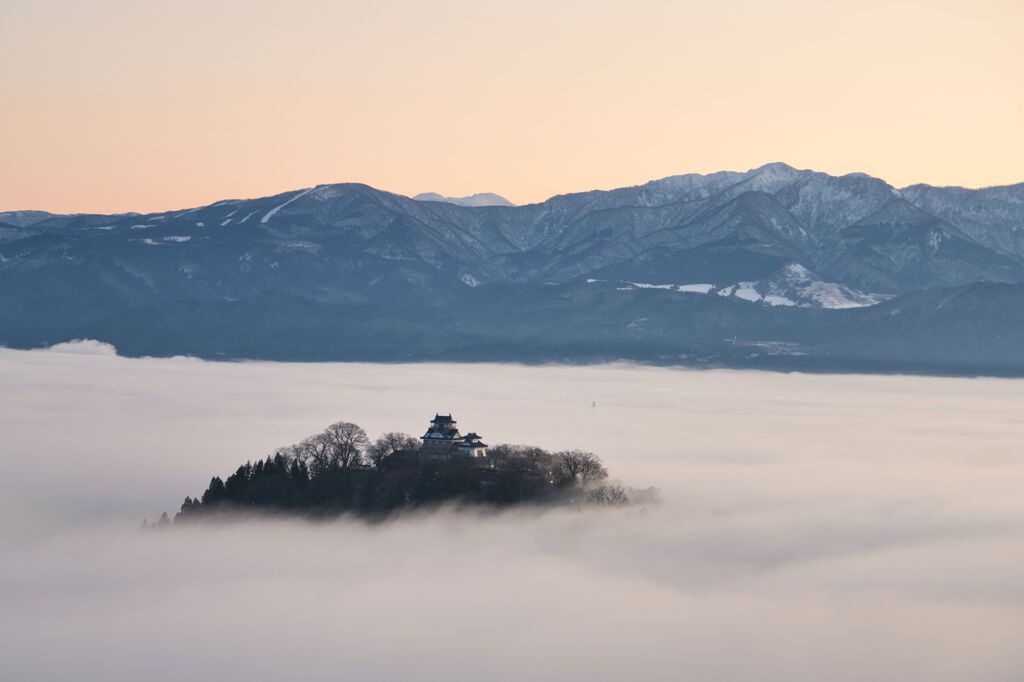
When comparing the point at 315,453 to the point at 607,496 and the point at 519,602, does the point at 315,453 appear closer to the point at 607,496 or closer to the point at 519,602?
the point at 607,496

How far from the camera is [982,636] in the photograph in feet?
429

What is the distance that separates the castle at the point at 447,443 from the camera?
16750cm

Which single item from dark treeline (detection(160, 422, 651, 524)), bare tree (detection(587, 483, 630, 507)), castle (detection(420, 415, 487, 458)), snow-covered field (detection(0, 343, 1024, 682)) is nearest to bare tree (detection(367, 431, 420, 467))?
dark treeline (detection(160, 422, 651, 524))

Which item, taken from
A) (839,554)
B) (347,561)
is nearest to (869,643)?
(839,554)

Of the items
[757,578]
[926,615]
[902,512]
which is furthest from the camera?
[902,512]

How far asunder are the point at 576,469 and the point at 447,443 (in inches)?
513

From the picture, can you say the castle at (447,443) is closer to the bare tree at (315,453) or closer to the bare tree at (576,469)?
the bare tree at (576,469)

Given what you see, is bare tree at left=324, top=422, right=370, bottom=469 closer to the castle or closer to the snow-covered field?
the castle

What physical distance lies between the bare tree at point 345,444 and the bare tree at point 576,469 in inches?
689

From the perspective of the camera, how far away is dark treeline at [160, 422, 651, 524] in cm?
15462

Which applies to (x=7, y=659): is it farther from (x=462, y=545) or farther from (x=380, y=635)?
(x=462, y=545)

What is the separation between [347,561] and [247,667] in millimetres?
20268

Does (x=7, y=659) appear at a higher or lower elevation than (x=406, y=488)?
lower

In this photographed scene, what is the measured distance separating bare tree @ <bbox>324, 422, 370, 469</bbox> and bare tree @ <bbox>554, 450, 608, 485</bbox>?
57.4ft
